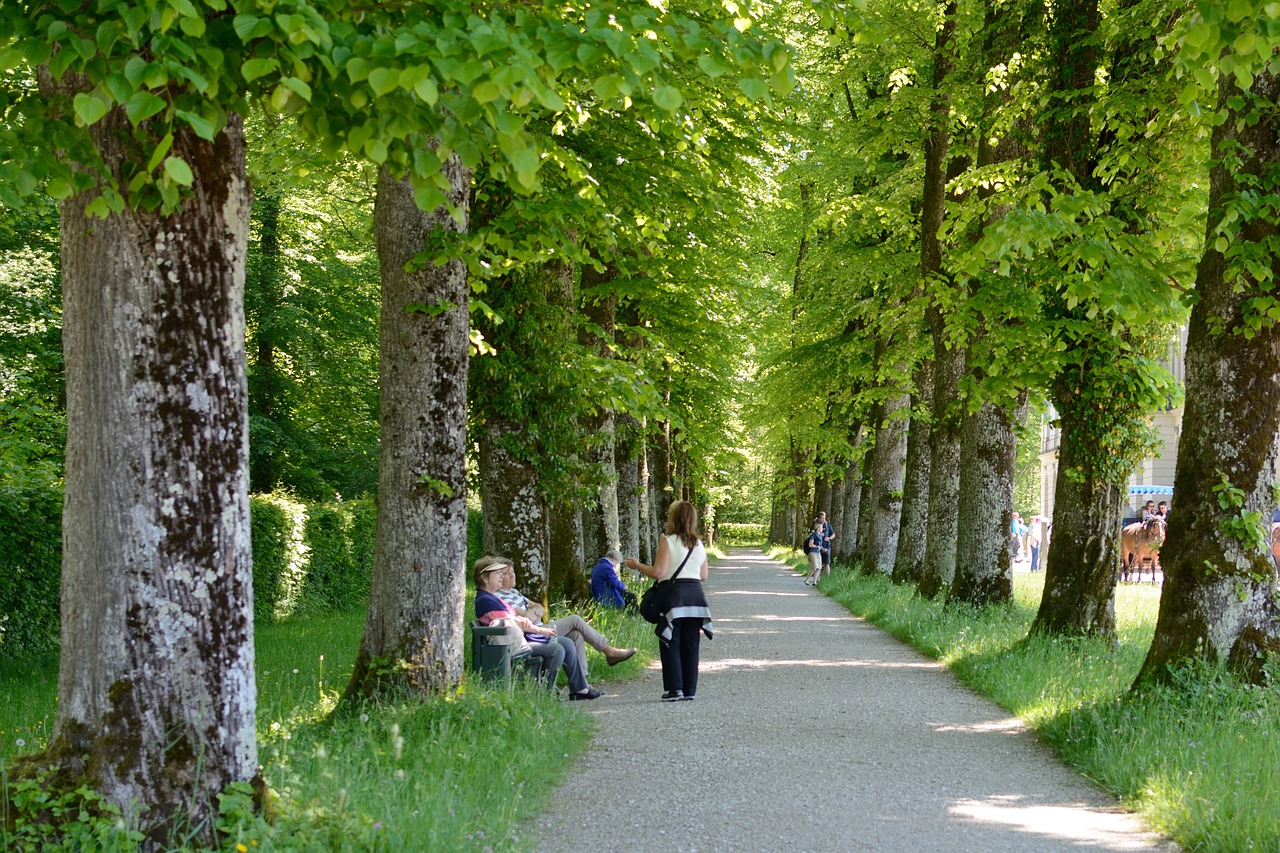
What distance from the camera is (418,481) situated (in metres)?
8.88

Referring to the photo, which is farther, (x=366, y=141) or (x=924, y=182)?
(x=924, y=182)

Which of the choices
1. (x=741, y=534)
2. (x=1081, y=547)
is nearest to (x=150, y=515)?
(x=1081, y=547)

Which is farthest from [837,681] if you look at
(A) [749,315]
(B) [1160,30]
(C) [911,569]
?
(A) [749,315]

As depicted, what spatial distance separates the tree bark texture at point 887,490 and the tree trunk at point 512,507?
48.1 ft

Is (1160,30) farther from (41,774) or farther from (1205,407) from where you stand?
(41,774)

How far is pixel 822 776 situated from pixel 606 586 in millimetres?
8255

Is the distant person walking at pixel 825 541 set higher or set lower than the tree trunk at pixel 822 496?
lower

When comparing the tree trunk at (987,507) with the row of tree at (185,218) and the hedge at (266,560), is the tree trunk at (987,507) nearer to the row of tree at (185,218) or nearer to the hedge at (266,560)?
the hedge at (266,560)

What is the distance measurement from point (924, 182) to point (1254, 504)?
43.9 ft

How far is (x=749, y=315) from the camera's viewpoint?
3167 cm

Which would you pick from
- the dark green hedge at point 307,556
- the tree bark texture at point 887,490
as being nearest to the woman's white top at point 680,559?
the dark green hedge at point 307,556

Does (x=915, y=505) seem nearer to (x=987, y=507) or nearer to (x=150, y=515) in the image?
(x=987, y=507)

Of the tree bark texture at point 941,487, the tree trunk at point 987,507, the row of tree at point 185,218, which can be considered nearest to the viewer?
the row of tree at point 185,218

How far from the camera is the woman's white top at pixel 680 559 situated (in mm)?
11242
